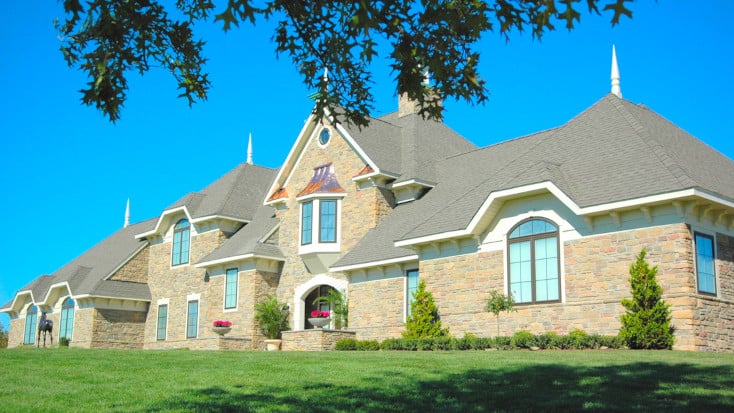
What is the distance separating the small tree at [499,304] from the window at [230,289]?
14.4 metres

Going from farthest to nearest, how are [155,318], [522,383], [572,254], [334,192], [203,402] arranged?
[155,318], [334,192], [572,254], [522,383], [203,402]

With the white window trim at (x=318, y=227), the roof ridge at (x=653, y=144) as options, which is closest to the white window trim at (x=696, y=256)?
the roof ridge at (x=653, y=144)

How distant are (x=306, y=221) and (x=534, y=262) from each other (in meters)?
11.6

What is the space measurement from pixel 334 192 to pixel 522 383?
61.7 ft

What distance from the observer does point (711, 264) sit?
1920 centimetres

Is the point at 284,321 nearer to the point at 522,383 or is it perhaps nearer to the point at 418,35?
the point at 522,383

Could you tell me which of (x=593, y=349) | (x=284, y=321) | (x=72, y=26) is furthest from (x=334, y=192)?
(x=72, y=26)

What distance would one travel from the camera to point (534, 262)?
2108 cm

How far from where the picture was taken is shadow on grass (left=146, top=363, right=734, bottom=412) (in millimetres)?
10078

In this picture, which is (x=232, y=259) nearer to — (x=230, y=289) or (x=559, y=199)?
(x=230, y=289)

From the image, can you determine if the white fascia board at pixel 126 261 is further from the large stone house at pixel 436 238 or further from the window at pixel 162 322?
the window at pixel 162 322

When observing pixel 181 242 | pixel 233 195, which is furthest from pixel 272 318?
pixel 181 242

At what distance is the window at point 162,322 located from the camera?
1537 inches

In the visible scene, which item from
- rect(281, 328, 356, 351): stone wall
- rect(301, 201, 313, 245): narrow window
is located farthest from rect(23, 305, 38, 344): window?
rect(281, 328, 356, 351): stone wall
